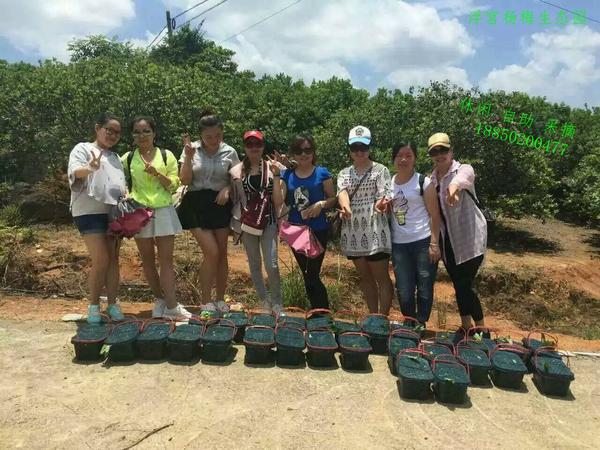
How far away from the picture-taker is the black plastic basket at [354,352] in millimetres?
3641

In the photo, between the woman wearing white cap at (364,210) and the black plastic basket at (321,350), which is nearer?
the black plastic basket at (321,350)

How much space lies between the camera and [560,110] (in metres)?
17.5

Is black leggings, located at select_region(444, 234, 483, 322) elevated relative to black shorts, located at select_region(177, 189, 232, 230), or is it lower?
lower

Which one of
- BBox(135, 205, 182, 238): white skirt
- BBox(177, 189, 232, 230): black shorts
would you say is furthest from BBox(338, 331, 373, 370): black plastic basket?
BBox(135, 205, 182, 238): white skirt

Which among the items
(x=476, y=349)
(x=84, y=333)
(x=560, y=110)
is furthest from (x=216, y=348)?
(x=560, y=110)

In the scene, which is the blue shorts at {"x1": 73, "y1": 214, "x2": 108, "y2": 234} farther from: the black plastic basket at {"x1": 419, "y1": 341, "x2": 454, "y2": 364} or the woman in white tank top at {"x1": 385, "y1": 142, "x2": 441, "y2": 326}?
the black plastic basket at {"x1": 419, "y1": 341, "x2": 454, "y2": 364}

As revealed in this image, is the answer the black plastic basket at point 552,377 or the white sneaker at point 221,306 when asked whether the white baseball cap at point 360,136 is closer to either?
the white sneaker at point 221,306

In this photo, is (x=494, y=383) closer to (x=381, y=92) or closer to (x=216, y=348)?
(x=216, y=348)

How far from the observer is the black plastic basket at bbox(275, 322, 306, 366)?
3658mm

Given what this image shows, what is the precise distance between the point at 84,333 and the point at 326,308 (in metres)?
→ 2.01

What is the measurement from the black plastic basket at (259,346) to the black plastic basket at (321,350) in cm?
29

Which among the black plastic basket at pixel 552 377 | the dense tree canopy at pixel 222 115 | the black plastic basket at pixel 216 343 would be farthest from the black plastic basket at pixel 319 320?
the dense tree canopy at pixel 222 115

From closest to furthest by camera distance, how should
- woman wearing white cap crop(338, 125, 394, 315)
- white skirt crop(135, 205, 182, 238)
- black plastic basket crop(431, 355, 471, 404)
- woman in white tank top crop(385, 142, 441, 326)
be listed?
1. black plastic basket crop(431, 355, 471, 404)
2. woman in white tank top crop(385, 142, 441, 326)
3. woman wearing white cap crop(338, 125, 394, 315)
4. white skirt crop(135, 205, 182, 238)

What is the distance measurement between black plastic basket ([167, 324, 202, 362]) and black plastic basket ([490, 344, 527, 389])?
2193 mm
